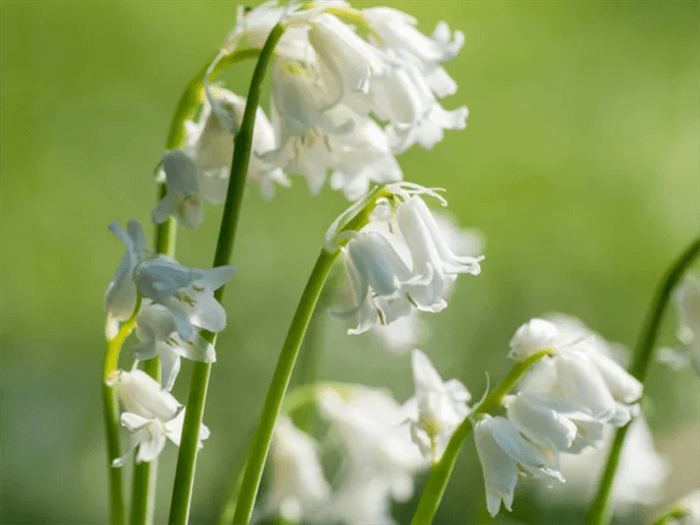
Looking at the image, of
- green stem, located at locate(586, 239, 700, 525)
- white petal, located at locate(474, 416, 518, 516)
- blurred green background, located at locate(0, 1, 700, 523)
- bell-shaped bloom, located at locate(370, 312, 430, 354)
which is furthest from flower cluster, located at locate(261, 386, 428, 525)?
blurred green background, located at locate(0, 1, 700, 523)

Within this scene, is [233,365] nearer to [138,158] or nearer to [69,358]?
[69,358]

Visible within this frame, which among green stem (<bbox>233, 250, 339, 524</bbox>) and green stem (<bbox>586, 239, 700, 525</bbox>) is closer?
green stem (<bbox>233, 250, 339, 524</bbox>)

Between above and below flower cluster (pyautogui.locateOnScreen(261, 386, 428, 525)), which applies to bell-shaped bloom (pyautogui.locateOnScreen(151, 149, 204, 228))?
above

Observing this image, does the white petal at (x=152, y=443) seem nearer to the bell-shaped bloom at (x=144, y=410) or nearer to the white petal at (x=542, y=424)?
the bell-shaped bloom at (x=144, y=410)

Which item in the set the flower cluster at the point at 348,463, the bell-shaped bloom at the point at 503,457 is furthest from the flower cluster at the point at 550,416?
the flower cluster at the point at 348,463

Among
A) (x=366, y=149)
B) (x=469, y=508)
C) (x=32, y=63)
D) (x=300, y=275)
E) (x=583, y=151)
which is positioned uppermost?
(x=366, y=149)

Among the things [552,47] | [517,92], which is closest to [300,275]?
[517,92]

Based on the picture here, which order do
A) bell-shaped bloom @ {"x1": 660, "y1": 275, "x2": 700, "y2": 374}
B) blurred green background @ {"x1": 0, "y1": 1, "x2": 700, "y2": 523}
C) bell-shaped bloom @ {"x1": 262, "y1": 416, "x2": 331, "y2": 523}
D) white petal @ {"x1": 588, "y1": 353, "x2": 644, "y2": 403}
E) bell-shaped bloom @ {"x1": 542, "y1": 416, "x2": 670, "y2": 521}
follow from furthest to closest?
blurred green background @ {"x1": 0, "y1": 1, "x2": 700, "y2": 523} < bell-shaped bloom @ {"x1": 542, "y1": 416, "x2": 670, "y2": 521} < bell-shaped bloom @ {"x1": 262, "y1": 416, "x2": 331, "y2": 523} < bell-shaped bloom @ {"x1": 660, "y1": 275, "x2": 700, "y2": 374} < white petal @ {"x1": 588, "y1": 353, "x2": 644, "y2": 403}

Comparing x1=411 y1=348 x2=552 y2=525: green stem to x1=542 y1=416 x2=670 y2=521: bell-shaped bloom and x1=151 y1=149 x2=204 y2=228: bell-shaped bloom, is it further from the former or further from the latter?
x1=542 y1=416 x2=670 y2=521: bell-shaped bloom
